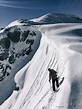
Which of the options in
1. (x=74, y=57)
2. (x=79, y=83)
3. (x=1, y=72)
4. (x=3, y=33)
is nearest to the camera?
(x=79, y=83)

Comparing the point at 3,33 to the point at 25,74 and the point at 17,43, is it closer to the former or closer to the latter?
the point at 17,43

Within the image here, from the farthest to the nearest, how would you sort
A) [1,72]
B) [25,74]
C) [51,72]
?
[1,72] < [25,74] < [51,72]

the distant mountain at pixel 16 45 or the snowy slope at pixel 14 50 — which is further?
the distant mountain at pixel 16 45

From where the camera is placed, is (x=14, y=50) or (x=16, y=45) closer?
(x=14, y=50)

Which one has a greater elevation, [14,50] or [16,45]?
[16,45]

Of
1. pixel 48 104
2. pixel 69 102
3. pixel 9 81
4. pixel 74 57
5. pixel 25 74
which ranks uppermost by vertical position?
pixel 74 57

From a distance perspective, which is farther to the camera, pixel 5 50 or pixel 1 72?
pixel 5 50

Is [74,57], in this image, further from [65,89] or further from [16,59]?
[16,59]

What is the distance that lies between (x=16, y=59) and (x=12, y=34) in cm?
1009

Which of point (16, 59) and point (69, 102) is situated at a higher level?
point (69, 102)

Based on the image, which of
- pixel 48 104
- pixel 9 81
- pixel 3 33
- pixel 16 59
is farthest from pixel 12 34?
pixel 48 104

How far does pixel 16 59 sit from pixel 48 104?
43.3 meters

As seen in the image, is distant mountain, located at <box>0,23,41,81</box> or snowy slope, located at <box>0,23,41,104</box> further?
distant mountain, located at <box>0,23,41,81</box>

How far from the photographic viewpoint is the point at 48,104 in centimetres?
1269
